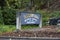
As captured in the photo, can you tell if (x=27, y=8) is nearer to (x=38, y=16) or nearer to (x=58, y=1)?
(x=58, y=1)

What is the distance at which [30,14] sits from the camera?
1168cm

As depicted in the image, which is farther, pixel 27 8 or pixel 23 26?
pixel 27 8

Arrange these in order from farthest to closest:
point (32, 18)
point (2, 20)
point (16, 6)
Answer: point (16, 6) → point (2, 20) → point (32, 18)

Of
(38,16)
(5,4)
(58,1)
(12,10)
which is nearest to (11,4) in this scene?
(5,4)

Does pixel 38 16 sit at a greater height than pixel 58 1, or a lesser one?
lesser

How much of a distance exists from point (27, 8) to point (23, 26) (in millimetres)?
5685

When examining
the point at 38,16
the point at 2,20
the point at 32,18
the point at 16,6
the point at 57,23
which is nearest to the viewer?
the point at 32,18

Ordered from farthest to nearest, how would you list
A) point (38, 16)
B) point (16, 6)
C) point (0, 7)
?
point (16, 6), point (0, 7), point (38, 16)

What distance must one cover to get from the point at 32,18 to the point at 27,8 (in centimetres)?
692

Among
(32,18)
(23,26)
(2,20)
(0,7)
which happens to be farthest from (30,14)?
(0,7)

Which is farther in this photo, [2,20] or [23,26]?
[2,20]

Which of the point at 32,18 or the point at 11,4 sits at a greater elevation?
the point at 11,4

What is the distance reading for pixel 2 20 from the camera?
16.1 metres

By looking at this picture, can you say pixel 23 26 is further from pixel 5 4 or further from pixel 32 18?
pixel 5 4
